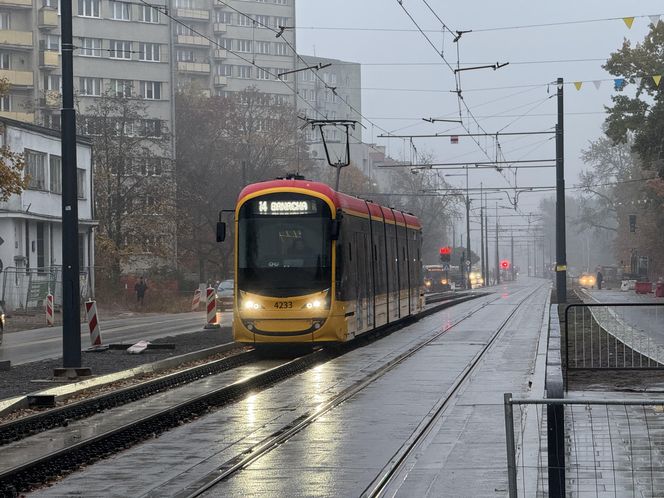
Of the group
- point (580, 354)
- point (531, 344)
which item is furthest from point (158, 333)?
point (580, 354)

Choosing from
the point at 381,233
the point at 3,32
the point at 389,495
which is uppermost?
the point at 3,32

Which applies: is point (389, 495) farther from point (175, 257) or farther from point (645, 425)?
point (175, 257)

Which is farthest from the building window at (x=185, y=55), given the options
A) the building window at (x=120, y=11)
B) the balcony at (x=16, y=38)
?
the balcony at (x=16, y=38)

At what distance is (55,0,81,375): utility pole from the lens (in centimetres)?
1909

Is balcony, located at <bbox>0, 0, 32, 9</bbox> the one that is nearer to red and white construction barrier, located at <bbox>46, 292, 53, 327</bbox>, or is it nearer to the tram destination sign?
red and white construction barrier, located at <bbox>46, 292, 53, 327</bbox>

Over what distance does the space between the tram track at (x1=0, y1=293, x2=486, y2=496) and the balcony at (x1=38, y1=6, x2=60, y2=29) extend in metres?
78.1

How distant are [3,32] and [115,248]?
3497 centimetres

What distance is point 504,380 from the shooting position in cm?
1898

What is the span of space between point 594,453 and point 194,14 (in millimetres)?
124230

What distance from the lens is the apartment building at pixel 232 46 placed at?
12988 cm

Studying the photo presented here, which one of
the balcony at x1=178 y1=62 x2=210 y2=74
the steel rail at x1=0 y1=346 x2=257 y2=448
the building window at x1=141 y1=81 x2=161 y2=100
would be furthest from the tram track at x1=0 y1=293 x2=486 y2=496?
the balcony at x1=178 y1=62 x2=210 y2=74

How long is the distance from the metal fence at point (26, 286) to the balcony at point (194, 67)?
77767mm

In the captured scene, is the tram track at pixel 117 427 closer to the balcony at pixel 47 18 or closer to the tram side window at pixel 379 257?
the tram side window at pixel 379 257

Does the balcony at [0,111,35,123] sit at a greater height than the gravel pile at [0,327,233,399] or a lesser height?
greater
